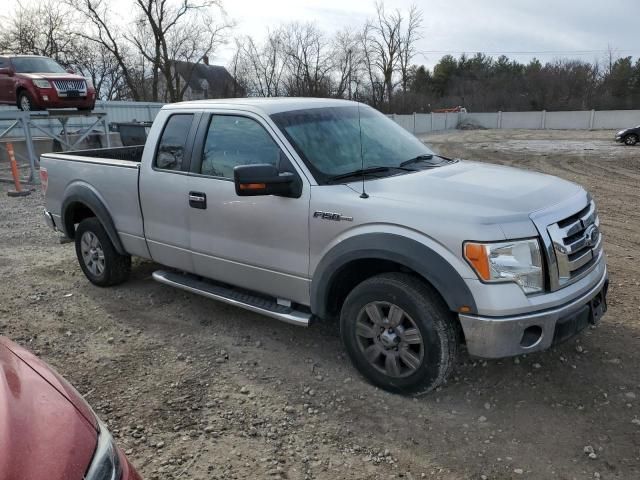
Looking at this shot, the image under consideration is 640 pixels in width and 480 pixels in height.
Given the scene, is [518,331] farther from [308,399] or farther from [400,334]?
[308,399]

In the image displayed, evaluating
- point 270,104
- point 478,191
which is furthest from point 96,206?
point 478,191

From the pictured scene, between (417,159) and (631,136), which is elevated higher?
(417,159)

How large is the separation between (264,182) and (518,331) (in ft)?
5.89

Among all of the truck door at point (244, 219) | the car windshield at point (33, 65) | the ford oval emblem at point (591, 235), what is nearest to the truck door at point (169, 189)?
the truck door at point (244, 219)

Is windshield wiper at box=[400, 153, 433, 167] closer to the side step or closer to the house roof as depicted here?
the side step

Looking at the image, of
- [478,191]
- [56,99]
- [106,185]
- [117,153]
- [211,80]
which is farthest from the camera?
[211,80]

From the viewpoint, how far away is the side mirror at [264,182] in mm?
3457

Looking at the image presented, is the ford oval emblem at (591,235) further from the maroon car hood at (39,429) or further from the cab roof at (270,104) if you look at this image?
the maroon car hood at (39,429)

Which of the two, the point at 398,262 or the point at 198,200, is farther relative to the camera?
the point at 198,200

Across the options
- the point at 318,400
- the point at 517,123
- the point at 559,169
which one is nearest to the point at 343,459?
the point at 318,400

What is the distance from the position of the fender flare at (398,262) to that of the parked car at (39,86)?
15357 millimetres

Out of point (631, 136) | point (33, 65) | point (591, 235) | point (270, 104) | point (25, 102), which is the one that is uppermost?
point (33, 65)

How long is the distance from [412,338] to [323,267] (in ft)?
2.46

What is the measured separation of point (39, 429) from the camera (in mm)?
1754
